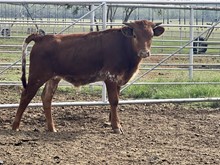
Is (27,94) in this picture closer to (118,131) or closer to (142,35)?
(118,131)

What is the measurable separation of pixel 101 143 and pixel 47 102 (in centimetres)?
155

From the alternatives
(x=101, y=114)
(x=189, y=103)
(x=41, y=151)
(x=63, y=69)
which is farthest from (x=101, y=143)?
(x=189, y=103)

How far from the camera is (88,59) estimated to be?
8.30 m

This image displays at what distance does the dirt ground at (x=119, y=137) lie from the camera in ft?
21.0

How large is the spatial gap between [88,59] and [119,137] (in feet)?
4.33

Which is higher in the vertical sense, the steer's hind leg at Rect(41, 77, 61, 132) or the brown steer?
the brown steer

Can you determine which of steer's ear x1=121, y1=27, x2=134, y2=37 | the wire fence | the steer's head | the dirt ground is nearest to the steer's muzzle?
the steer's head

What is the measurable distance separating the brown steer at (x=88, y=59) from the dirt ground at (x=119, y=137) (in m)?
0.46

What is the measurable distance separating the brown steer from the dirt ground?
0.46m

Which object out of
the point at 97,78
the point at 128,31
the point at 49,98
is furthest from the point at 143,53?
the point at 49,98

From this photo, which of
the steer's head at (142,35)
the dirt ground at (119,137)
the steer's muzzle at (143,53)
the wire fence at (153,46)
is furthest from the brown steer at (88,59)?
the wire fence at (153,46)

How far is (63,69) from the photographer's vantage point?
826 centimetres

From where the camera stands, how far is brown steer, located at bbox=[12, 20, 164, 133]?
817cm

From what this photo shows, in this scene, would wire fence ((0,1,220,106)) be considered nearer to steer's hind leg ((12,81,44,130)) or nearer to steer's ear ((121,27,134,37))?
steer's hind leg ((12,81,44,130))
